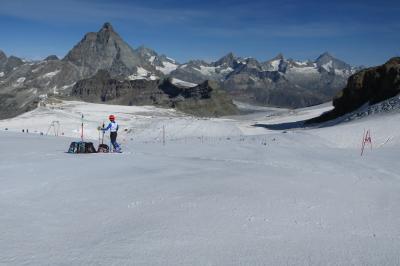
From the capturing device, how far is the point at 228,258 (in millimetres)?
5973

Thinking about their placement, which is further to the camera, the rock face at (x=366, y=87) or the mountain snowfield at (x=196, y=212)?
the rock face at (x=366, y=87)

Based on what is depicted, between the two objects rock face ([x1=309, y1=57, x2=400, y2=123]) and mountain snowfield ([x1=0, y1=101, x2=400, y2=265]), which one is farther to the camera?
rock face ([x1=309, y1=57, x2=400, y2=123])

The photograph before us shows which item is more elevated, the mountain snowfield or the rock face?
the rock face

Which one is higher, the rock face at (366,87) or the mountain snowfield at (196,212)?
the rock face at (366,87)

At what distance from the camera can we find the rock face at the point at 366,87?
59.2 meters

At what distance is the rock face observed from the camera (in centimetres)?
5921

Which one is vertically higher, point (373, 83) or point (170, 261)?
point (373, 83)

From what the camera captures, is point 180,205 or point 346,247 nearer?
point 346,247

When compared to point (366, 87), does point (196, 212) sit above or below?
below

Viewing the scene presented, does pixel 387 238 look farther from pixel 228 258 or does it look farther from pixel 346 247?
pixel 228 258

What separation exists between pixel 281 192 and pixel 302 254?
3577mm

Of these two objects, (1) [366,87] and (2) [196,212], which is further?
(1) [366,87]

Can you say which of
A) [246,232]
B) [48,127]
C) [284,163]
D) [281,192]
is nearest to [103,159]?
[284,163]

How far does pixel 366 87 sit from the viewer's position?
65.4 meters
